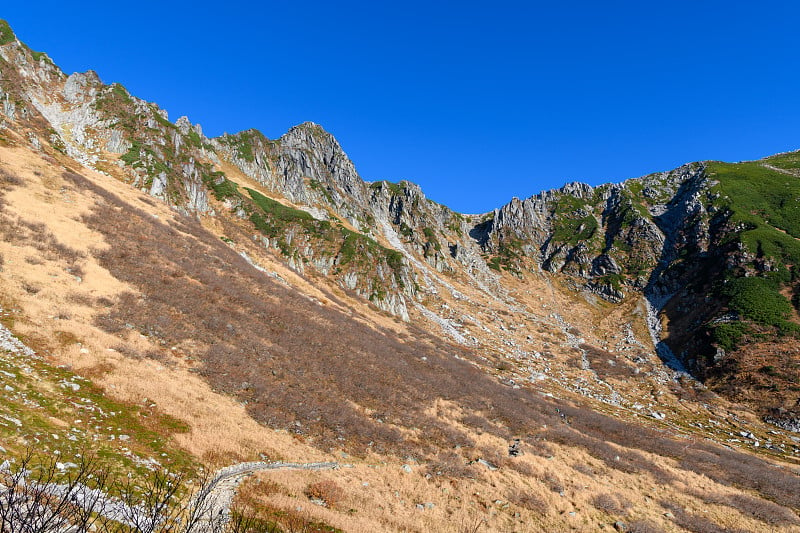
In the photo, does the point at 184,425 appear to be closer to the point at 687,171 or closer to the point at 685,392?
the point at 685,392

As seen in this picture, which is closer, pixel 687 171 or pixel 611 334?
pixel 611 334

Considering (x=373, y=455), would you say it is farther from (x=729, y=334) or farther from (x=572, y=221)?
(x=572, y=221)

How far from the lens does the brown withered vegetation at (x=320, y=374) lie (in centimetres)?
1981

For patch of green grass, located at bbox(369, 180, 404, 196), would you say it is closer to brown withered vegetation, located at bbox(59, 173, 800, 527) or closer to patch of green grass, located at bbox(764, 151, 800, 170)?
brown withered vegetation, located at bbox(59, 173, 800, 527)

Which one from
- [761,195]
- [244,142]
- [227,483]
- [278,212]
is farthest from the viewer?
[761,195]

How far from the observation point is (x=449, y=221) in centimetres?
15688

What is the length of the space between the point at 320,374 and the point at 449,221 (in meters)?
138

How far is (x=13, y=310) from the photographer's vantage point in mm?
16891

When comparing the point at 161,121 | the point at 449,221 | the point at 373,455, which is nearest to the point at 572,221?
the point at 449,221

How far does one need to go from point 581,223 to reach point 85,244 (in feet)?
515

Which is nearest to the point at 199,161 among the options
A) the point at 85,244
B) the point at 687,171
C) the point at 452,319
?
the point at 85,244

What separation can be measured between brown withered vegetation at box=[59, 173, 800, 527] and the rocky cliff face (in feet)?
80.9

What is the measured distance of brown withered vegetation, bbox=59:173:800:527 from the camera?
19.8m

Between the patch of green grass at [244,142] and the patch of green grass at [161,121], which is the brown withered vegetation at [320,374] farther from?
the patch of green grass at [244,142]
